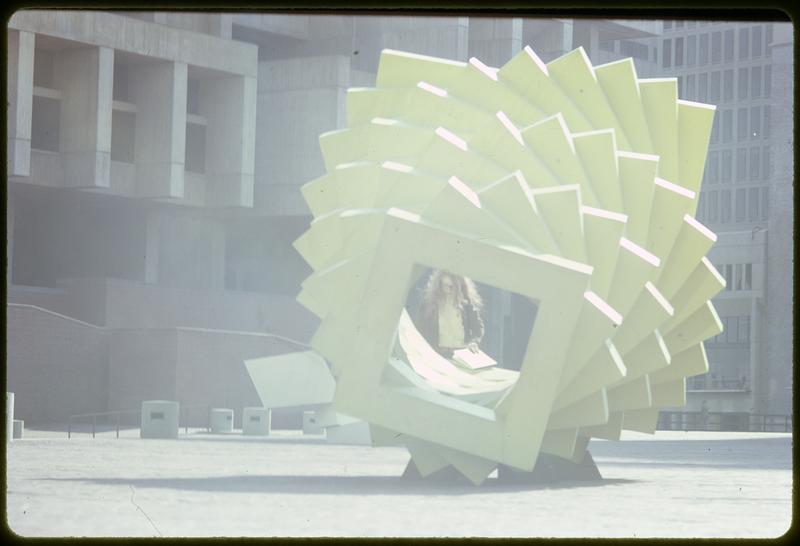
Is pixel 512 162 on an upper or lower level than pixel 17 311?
upper

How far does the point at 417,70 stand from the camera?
1664 centimetres

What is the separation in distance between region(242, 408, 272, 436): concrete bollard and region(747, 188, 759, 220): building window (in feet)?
118

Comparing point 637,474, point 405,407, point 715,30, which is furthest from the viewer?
point 715,30

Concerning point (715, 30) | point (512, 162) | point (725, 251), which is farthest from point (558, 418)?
point (715, 30)

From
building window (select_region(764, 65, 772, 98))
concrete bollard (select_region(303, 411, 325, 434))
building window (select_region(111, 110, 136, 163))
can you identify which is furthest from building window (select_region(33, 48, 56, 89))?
building window (select_region(764, 65, 772, 98))

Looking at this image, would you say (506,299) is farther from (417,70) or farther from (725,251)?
(417,70)

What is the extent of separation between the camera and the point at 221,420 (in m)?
31.0

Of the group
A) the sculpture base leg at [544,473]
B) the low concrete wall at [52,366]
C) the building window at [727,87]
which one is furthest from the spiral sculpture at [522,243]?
the building window at [727,87]

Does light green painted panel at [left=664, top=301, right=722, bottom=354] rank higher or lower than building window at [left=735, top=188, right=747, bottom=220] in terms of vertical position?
lower

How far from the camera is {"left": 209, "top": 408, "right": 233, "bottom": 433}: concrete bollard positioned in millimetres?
30828

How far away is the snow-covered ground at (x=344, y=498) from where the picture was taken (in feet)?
40.3

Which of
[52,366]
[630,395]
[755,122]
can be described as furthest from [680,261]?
[755,122]

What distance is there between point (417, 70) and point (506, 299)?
2791 centimetres

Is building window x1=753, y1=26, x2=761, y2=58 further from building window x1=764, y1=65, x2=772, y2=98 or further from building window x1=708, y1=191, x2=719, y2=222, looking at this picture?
building window x1=708, y1=191, x2=719, y2=222
